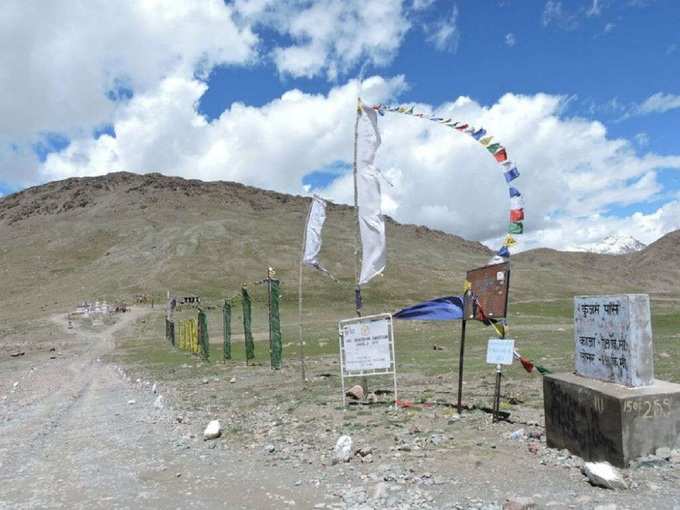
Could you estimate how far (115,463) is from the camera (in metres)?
9.74

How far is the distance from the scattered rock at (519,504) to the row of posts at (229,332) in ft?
52.0

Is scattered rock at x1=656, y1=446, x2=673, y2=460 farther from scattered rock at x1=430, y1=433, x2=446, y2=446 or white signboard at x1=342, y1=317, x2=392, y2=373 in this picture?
white signboard at x1=342, y1=317, x2=392, y2=373

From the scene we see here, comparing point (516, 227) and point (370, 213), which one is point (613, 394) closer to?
point (516, 227)

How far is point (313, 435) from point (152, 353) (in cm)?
2589

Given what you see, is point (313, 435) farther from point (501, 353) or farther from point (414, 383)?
point (414, 383)

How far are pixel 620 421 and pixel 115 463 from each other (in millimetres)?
7362

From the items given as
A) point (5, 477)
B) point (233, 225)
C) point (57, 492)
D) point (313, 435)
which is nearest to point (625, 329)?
point (313, 435)

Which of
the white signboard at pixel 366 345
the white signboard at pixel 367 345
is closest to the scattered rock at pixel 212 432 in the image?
the white signboard at pixel 366 345

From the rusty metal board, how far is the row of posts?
11358 millimetres

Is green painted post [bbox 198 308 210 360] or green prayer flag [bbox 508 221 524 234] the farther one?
green painted post [bbox 198 308 210 360]

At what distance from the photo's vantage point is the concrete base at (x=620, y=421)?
294 inches

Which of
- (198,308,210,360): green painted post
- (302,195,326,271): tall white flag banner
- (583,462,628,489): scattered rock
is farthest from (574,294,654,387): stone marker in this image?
(198,308,210,360): green painted post

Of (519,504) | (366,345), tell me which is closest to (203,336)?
(366,345)

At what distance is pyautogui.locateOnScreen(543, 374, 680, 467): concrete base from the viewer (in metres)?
7.47
